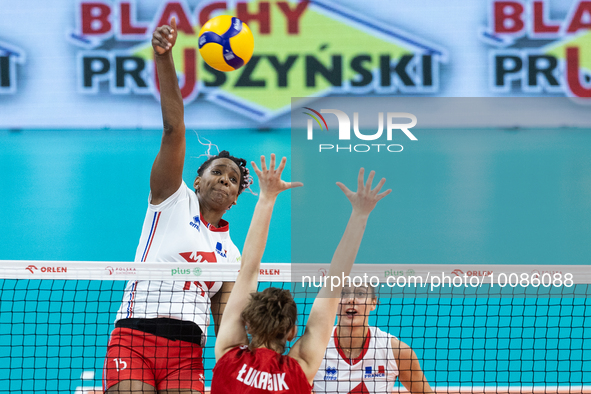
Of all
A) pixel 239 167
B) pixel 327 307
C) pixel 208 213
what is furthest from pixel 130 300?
pixel 327 307

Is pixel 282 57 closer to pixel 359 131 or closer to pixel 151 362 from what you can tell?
pixel 359 131

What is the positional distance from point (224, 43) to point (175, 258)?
2.11 m

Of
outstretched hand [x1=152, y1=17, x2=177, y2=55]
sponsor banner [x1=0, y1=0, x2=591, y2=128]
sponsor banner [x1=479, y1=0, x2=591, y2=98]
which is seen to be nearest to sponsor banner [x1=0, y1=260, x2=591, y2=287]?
outstretched hand [x1=152, y1=17, x2=177, y2=55]

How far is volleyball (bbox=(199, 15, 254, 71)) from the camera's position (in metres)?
5.02

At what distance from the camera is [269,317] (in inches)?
106

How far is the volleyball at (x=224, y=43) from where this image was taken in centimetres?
502

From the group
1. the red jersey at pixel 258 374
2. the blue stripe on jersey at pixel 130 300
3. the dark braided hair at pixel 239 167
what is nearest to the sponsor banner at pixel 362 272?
the blue stripe on jersey at pixel 130 300

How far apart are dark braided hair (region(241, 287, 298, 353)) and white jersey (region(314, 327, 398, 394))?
57.8 inches

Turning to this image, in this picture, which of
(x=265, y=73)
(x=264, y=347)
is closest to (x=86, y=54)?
(x=265, y=73)

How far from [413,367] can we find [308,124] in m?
9.70

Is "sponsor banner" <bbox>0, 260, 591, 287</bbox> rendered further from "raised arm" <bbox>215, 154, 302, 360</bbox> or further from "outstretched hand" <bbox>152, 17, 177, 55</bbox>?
"outstretched hand" <bbox>152, 17, 177, 55</bbox>

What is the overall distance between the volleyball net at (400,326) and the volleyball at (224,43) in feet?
6.56

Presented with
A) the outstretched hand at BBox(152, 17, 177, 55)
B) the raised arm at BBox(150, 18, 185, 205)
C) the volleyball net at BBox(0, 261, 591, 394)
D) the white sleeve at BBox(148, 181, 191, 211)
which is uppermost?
the outstretched hand at BBox(152, 17, 177, 55)

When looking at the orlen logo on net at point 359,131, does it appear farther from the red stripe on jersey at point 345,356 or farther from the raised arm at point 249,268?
the raised arm at point 249,268
